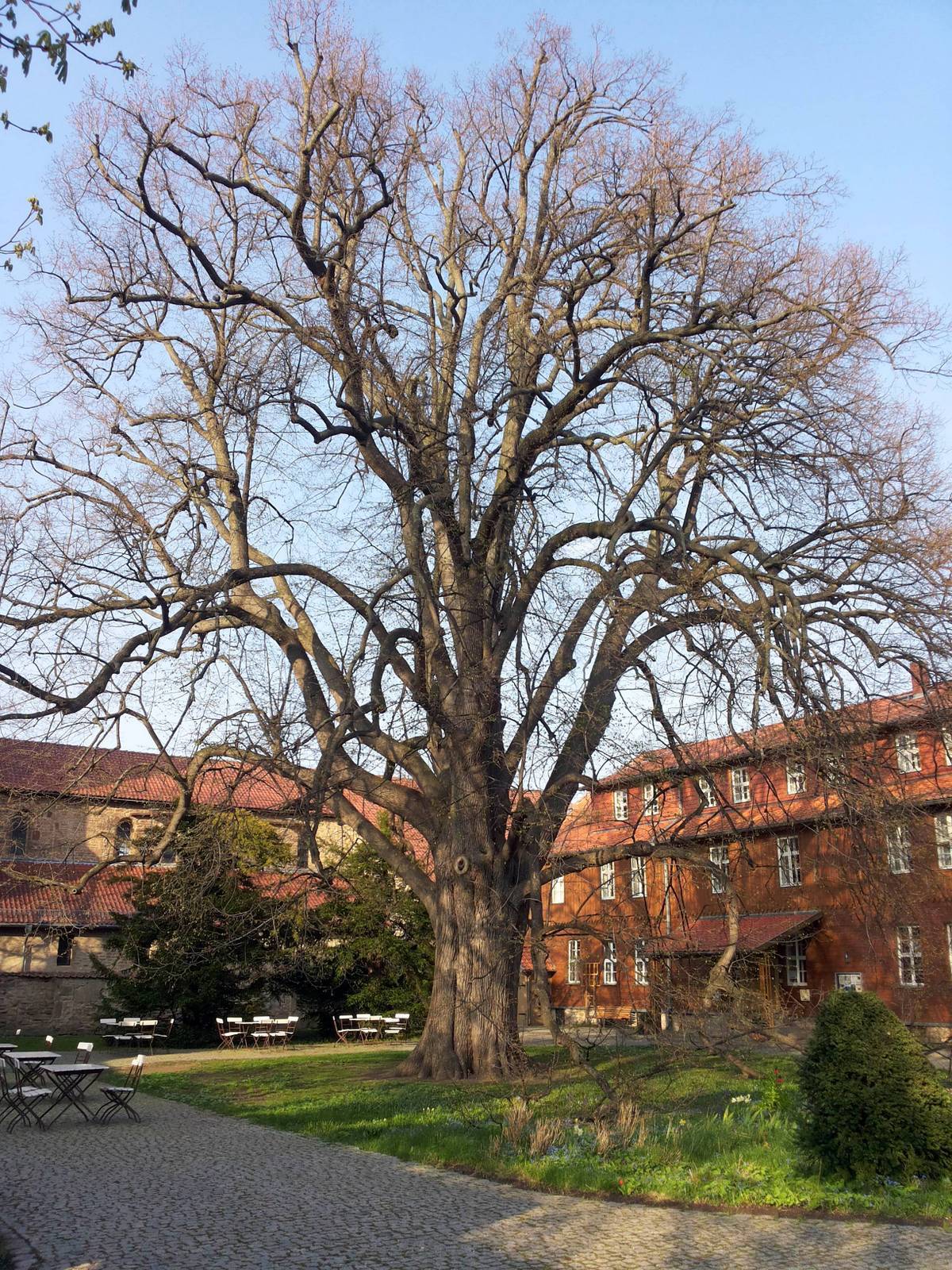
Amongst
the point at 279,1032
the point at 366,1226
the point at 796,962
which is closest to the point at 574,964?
the point at 796,962

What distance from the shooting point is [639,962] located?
12.3 meters

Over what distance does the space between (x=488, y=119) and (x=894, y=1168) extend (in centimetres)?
1697

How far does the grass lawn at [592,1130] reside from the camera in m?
8.47

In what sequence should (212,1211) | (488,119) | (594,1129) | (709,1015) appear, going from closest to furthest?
(212,1211) < (594,1129) < (709,1015) < (488,119)

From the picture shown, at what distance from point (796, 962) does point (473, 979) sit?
743 inches

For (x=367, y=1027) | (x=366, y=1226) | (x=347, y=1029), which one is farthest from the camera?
(x=347, y=1029)

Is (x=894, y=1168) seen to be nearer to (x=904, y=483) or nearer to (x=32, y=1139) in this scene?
(x=904, y=483)

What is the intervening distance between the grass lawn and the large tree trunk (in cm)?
64

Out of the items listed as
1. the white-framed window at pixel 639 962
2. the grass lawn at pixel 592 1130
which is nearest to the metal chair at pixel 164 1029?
the grass lawn at pixel 592 1130

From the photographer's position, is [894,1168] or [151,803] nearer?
[894,1168]

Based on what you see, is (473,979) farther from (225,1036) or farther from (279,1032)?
(279,1032)

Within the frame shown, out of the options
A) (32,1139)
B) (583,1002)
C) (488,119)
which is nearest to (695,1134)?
(32,1139)

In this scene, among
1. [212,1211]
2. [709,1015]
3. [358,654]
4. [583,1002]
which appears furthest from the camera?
[583,1002]

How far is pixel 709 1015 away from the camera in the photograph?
38.5 ft
